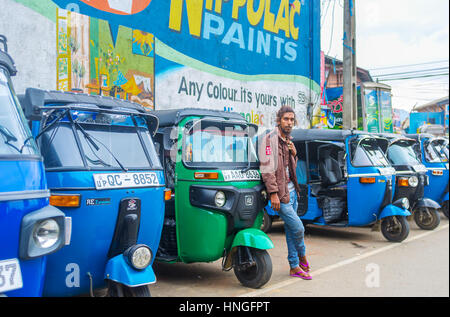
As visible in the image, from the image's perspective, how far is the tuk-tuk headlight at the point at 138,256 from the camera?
400 cm

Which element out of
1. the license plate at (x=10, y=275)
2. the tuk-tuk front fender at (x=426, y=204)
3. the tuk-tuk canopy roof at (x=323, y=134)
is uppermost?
the tuk-tuk canopy roof at (x=323, y=134)

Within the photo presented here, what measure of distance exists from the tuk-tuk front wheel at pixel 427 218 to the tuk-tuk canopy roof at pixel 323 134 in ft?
8.57

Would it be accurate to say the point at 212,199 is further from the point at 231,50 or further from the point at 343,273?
the point at 231,50

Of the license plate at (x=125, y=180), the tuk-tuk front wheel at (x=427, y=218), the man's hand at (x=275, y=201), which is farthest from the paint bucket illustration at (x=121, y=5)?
the tuk-tuk front wheel at (x=427, y=218)

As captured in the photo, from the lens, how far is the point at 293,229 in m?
5.82

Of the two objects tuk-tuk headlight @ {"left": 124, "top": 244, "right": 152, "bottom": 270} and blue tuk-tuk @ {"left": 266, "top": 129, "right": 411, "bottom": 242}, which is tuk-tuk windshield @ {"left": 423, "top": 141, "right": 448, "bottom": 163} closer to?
blue tuk-tuk @ {"left": 266, "top": 129, "right": 411, "bottom": 242}

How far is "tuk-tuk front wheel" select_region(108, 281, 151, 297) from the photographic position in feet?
13.0

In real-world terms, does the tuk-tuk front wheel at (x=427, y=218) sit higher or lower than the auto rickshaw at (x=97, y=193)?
Answer: lower

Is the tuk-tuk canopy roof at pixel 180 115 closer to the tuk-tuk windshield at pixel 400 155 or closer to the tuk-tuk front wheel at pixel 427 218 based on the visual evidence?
the tuk-tuk windshield at pixel 400 155

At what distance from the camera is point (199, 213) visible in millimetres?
5488

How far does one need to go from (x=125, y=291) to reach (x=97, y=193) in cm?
90

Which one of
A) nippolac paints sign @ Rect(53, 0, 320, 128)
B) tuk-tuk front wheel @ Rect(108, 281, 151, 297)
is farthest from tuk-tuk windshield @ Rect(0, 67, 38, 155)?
nippolac paints sign @ Rect(53, 0, 320, 128)

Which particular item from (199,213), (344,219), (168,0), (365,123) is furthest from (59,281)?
(365,123)
